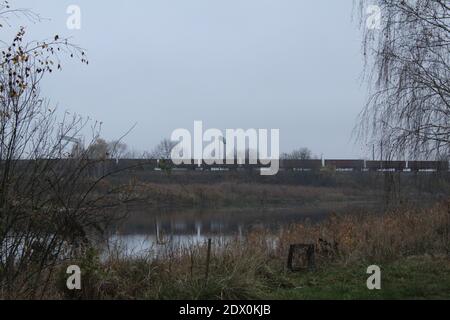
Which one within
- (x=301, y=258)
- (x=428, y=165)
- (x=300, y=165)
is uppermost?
(x=300, y=165)

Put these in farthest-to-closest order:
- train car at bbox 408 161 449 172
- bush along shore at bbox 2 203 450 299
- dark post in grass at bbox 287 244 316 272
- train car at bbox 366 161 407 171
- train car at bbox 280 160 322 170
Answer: train car at bbox 280 160 322 170
train car at bbox 366 161 407 171
train car at bbox 408 161 449 172
dark post in grass at bbox 287 244 316 272
bush along shore at bbox 2 203 450 299

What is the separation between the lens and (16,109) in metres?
7.29

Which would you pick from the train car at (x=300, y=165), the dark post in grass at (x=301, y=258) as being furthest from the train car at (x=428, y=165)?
the train car at (x=300, y=165)

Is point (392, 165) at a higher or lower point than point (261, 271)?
higher

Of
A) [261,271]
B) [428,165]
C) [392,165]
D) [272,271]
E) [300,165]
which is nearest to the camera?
[261,271]

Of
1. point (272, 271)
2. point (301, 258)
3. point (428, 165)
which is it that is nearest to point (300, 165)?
point (428, 165)

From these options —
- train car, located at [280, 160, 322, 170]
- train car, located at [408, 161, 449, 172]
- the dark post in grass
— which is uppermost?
train car, located at [280, 160, 322, 170]

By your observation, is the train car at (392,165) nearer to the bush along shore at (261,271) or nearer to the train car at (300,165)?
the bush along shore at (261,271)

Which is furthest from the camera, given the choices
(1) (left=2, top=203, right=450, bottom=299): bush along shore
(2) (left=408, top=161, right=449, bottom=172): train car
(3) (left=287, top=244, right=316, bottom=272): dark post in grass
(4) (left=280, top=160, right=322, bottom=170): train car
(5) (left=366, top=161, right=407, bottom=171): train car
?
(4) (left=280, top=160, right=322, bottom=170): train car

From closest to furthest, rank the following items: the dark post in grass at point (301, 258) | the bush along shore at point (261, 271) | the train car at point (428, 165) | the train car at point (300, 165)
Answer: the bush along shore at point (261, 271)
the dark post in grass at point (301, 258)
the train car at point (428, 165)
the train car at point (300, 165)

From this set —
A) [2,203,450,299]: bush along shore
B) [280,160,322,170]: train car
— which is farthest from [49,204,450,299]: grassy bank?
[280,160,322,170]: train car

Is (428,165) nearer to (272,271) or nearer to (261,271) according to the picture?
(272,271)

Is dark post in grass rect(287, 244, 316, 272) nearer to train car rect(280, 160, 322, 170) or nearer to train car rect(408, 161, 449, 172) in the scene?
train car rect(408, 161, 449, 172)
